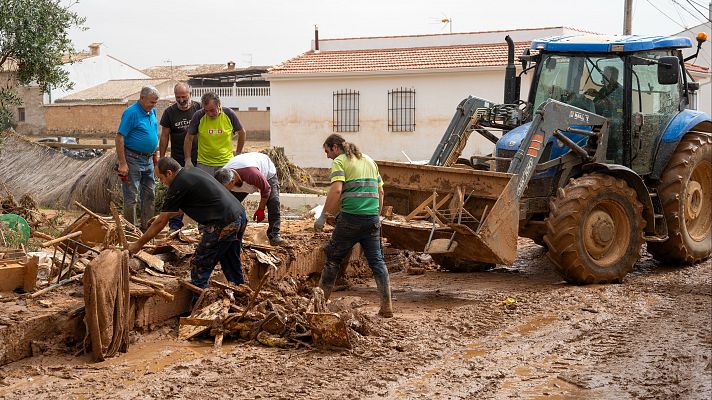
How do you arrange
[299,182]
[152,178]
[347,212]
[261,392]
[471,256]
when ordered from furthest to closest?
[299,182]
[152,178]
[471,256]
[347,212]
[261,392]

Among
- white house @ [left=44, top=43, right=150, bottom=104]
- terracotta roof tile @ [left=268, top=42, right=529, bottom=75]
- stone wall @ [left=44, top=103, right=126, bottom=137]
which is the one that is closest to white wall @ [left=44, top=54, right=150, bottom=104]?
white house @ [left=44, top=43, right=150, bottom=104]

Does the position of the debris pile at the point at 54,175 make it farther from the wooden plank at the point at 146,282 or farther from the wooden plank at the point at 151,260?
the wooden plank at the point at 146,282

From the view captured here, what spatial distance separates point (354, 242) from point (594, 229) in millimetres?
3336

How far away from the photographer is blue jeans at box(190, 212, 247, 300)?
858cm

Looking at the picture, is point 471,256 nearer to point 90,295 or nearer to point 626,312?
point 626,312

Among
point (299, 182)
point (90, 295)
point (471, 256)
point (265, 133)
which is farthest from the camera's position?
point (265, 133)

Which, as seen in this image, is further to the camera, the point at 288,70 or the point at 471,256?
the point at 288,70

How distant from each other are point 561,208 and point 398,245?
6.12 ft

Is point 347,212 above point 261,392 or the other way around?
above

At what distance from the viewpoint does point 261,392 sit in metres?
6.70

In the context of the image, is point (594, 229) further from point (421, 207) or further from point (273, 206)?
point (273, 206)

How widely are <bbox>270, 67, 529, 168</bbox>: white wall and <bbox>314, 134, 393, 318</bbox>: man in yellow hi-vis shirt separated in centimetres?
1757

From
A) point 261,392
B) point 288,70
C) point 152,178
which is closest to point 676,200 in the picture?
point 152,178

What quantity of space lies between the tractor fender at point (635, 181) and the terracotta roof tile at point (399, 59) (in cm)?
1574
